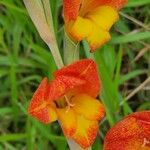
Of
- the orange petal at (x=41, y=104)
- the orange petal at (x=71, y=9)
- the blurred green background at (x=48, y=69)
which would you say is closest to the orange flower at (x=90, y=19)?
the orange petal at (x=71, y=9)

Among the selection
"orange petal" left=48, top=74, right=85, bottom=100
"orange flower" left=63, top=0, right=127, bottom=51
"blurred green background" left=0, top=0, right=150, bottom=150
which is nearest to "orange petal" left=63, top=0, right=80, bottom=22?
"orange flower" left=63, top=0, right=127, bottom=51

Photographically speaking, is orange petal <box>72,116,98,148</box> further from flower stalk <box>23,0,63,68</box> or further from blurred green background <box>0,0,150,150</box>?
blurred green background <box>0,0,150,150</box>

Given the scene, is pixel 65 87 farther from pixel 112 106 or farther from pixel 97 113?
pixel 112 106

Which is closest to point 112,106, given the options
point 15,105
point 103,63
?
point 103,63

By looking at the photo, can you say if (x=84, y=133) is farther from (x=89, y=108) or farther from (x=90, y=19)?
(x=90, y=19)

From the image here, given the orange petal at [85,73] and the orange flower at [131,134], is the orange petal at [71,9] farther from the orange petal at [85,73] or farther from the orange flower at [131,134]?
the orange flower at [131,134]

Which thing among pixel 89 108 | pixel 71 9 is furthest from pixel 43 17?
pixel 89 108
